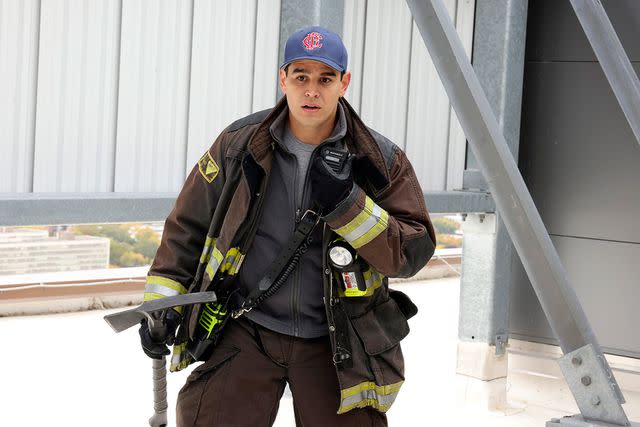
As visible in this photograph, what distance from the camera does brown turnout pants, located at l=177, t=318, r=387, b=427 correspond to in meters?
2.78

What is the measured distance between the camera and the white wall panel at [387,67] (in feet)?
23.4

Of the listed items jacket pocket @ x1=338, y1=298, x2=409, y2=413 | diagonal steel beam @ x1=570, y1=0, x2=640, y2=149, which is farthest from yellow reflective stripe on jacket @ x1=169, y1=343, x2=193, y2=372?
diagonal steel beam @ x1=570, y1=0, x2=640, y2=149

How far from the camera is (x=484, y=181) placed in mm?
7449

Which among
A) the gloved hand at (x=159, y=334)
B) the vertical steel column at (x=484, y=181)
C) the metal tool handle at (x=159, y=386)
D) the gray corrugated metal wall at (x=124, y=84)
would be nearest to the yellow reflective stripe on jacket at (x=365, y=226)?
the gloved hand at (x=159, y=334)

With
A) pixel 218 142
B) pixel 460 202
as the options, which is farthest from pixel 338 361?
pixel 460 202

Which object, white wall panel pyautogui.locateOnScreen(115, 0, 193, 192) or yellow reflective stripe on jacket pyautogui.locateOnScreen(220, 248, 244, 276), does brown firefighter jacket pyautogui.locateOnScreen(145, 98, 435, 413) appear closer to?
yellow reflective stripe on jacket pyautogui.locateOnScreen(220, 248, 244, 276)

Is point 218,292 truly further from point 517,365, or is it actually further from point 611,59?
point 517,365

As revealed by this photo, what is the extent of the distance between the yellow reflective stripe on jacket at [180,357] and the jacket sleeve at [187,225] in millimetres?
187

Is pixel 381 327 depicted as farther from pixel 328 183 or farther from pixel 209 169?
pixel 209 169

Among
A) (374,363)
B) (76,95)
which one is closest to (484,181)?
(76,95)

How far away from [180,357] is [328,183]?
2.64ft

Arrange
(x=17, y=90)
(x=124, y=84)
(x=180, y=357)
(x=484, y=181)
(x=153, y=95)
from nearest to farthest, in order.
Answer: (x=180, y=357) → (x=17, y=90) → (x=124, y=84) → (x=153, y=95) → (x=484, y=181)

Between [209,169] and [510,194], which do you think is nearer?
[209,169]

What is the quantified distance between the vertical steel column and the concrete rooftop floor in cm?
49
